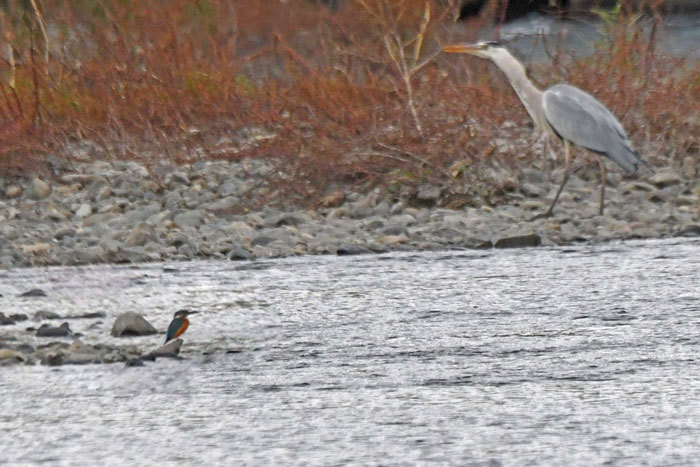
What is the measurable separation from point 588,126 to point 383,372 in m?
4.35

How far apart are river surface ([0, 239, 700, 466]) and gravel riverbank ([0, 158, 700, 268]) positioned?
0.71 meters

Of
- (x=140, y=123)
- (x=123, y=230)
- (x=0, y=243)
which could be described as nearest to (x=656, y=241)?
(x=123, y=230)

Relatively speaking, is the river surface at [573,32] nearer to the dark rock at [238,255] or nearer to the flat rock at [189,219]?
the flat rock at [189,219]

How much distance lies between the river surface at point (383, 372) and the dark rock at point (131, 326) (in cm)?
6

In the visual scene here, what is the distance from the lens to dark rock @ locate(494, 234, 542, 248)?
7.75m

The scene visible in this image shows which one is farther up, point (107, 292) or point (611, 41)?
point (611, 41)

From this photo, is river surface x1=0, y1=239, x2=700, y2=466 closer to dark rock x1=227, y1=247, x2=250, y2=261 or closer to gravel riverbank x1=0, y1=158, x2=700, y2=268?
dark rock x1=227, y1=247, x2=250, y2=261

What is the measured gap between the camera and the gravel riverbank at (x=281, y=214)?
7816 mm

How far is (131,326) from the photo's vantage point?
5336 millimetres

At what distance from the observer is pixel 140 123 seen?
10.9 m

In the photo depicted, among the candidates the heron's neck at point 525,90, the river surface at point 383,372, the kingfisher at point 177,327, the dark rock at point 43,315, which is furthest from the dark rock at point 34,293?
the heron's neck at point 525,90

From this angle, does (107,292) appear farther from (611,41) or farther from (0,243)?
(611,41)

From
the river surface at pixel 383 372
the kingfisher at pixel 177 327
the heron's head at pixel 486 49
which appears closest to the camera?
the river surface at pixel 383 372

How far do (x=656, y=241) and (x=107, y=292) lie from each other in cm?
300
